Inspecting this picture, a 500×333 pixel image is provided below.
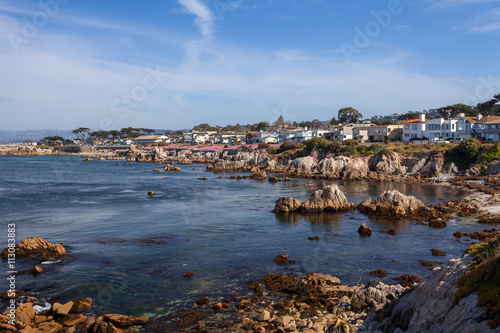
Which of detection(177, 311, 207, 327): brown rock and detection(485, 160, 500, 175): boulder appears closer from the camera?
detection(177, 311, 207, 327): brown rock

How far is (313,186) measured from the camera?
60.3 meters

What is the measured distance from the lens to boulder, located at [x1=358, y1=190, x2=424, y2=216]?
36.1m

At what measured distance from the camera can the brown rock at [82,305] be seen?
1634 centimetres

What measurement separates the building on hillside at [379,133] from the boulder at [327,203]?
218ft

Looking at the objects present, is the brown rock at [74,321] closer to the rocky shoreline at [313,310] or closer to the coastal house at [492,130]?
the rocky shoreline at [313,310]

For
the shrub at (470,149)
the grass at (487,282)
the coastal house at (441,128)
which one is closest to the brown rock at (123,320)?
the grass at (487,282)

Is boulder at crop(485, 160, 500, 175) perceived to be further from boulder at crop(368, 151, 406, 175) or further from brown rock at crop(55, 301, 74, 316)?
brown rock at crop(55, 301, 74, 316)

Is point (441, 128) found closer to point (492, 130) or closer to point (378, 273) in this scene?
point (492, 130)

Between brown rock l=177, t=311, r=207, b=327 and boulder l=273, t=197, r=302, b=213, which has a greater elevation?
boulder l=273, t=197, r=302, b=213

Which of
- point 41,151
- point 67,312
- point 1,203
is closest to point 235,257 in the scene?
point 67,312

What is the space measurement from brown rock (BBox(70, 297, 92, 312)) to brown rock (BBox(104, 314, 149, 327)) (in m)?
2.01

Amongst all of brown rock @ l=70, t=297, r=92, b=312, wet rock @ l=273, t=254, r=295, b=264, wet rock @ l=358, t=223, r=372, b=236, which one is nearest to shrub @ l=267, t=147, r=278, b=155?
wet rock @ l=358, t=223, r=372, b=236

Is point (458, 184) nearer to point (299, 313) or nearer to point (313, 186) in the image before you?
point (313, 186)

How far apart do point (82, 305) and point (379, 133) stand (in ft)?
324
